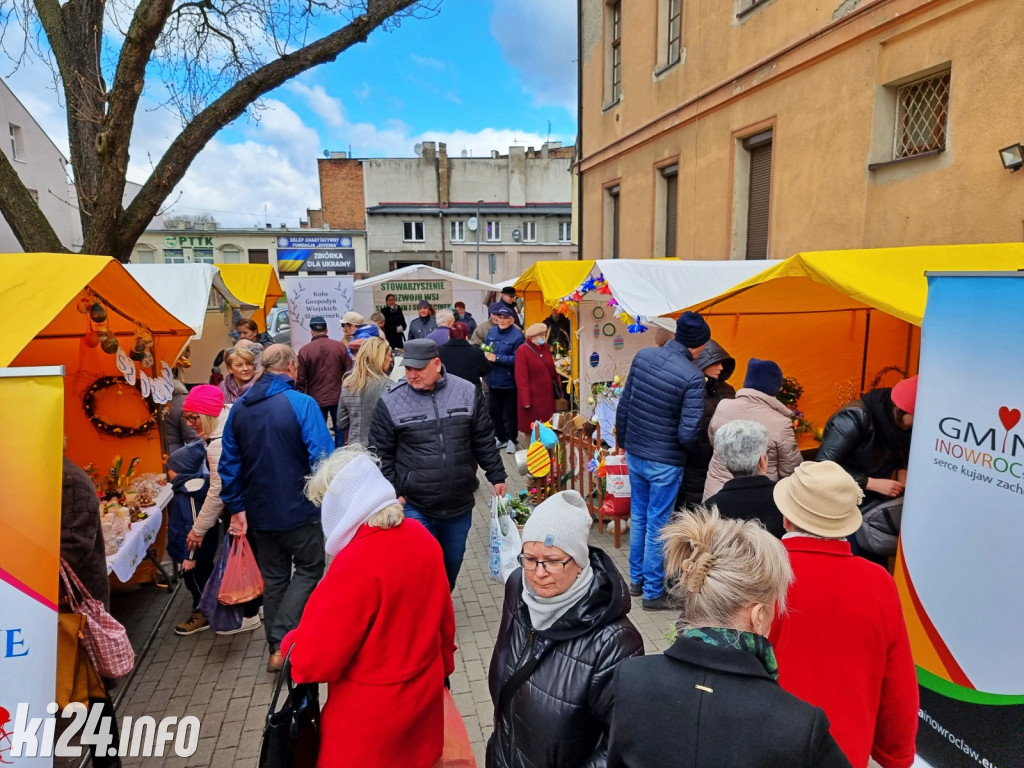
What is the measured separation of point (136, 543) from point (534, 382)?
4.53 metres

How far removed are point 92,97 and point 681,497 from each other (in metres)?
6.91

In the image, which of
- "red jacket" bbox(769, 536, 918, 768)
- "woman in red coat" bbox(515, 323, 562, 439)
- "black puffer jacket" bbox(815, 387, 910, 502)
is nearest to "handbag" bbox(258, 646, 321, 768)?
"red jacket" bbox(769, 536, 918, 768)

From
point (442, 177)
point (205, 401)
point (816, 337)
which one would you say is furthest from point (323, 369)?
point (442, 177)

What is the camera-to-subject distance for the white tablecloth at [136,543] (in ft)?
11.6

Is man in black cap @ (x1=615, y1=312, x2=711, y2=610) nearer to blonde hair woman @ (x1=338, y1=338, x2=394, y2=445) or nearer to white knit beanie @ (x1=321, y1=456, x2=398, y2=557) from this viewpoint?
blonde hair woman @ (x1=338, y1=338, x2=394, y2=445)

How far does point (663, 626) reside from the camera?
13.6 feet

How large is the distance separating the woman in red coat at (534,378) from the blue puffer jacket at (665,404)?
122 inches

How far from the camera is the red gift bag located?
3581mm

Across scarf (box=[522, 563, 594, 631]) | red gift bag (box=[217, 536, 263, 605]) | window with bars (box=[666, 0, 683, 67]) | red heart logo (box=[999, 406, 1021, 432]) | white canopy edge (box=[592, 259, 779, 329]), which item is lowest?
red gift bag (box=[217, 536, 263, 605])

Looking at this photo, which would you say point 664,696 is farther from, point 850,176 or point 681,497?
point 850,176

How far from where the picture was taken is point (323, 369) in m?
6.86

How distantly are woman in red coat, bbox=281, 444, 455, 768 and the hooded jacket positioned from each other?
2.04 metres

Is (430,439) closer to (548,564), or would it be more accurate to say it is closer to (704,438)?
(548,564)

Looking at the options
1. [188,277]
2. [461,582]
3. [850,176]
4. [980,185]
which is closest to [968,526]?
[461,582]
